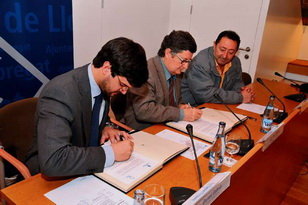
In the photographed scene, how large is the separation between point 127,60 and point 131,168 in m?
0.45

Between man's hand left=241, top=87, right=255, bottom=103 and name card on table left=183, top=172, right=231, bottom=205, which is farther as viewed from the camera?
man's hand left=241, top=87, right=255, bottom=103

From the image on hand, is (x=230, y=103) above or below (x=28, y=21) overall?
below

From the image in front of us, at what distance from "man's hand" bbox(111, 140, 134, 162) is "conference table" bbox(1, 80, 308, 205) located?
0.14 m

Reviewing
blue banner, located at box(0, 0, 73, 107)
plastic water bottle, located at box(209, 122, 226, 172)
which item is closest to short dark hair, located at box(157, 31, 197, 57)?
plastic water bottle, located at box(209, 122, 226, 172)

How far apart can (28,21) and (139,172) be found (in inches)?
77.6

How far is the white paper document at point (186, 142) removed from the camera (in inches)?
52.8

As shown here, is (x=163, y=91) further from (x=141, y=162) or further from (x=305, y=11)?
(x=305, y=11)

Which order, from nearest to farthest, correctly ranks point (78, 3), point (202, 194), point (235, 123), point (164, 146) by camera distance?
point (202, 194)
point (164, 146)
point (235, 123)
point (78, 3)

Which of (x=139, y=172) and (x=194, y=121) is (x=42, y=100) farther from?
(x=194, y=121)

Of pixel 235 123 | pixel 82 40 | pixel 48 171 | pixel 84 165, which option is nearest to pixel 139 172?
pixel 84 165

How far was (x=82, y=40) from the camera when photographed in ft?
9.61

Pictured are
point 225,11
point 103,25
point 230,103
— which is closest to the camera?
point 230,103

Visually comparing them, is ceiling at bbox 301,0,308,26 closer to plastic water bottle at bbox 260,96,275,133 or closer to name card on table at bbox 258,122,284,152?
plastic water bottle at bbox 260,96,275,133

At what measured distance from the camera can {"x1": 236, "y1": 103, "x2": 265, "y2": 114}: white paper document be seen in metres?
2.10
